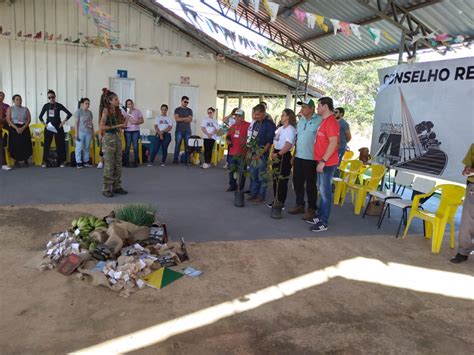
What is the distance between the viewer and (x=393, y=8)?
6676mm

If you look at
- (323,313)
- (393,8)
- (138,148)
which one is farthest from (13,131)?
(393,8)

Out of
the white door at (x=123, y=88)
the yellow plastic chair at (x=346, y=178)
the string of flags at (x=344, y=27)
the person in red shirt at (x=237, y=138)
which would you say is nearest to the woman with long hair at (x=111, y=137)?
the person in red shirt at (x=237, y=138)

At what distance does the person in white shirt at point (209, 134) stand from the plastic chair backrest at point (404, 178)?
14.3 feet

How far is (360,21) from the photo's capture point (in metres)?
7.75

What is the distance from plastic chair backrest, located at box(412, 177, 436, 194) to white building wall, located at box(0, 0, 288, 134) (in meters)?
7.34

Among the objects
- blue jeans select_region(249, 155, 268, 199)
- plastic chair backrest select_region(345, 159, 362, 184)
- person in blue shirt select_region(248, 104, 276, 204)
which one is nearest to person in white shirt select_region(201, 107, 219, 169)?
blue jeans select_region(249, 155, 268, 199)

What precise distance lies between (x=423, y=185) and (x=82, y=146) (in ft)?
20.9

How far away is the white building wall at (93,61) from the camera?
936 centimetres

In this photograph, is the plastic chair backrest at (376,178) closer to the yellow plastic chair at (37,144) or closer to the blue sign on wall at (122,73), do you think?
the yellow plastic chair at (37,144)

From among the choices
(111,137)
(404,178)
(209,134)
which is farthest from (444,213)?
(209,134)

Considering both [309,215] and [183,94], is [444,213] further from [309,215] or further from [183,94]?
[183,94]

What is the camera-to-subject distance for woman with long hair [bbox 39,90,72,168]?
24.7ft

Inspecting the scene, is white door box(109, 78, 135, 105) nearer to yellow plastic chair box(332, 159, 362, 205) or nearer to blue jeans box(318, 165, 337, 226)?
yellow plastic chair box(332, 159, 362, 205)

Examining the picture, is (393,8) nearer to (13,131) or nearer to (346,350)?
(346,350)
